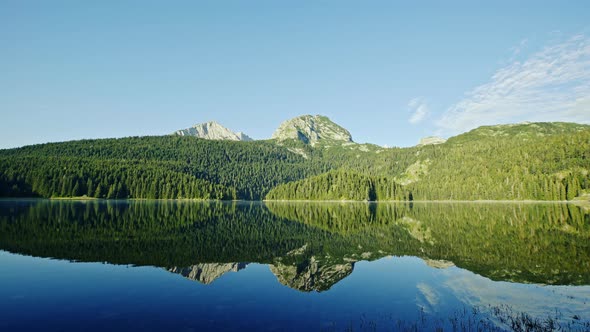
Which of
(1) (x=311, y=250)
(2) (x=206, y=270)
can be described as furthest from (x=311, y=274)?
(1) (x=311, y=250)

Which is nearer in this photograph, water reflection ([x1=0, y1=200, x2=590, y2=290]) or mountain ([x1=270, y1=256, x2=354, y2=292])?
mountain ([x1=270, y1=256, x2=354, y2=292])

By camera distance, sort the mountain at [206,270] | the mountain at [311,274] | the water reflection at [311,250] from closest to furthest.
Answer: the mountain at [311,274], the mountain at [206,270], the water reflection at [311,250]

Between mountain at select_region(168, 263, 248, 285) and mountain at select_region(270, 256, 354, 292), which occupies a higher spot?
mountain at select_region(168, 263, 248, 285)

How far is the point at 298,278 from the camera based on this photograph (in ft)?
96.0

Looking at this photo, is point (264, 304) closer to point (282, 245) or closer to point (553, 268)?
point (282, 245)

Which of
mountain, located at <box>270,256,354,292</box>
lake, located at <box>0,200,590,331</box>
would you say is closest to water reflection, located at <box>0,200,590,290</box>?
mountain, located at <box>270,256,354,292</box>

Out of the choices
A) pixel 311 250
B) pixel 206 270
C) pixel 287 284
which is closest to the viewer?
pixel 287 284

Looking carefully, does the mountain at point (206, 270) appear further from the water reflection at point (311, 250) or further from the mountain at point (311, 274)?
the mountain at point (311, 274)

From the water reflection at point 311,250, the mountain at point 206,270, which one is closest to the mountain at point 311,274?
the water reflection at point 311,250

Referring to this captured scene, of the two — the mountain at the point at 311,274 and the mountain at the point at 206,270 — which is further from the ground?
the mountain at the point at 206,270

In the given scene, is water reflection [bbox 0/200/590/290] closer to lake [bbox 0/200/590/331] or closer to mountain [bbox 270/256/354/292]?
mountain [bbox 270/256/354/292]

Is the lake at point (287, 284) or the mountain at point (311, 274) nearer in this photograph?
the lake at point (287, 284)

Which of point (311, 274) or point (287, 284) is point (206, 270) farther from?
point (311, 274)

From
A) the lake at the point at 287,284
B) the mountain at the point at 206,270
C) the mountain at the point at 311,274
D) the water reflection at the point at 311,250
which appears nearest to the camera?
the lake at the point at 287,284
